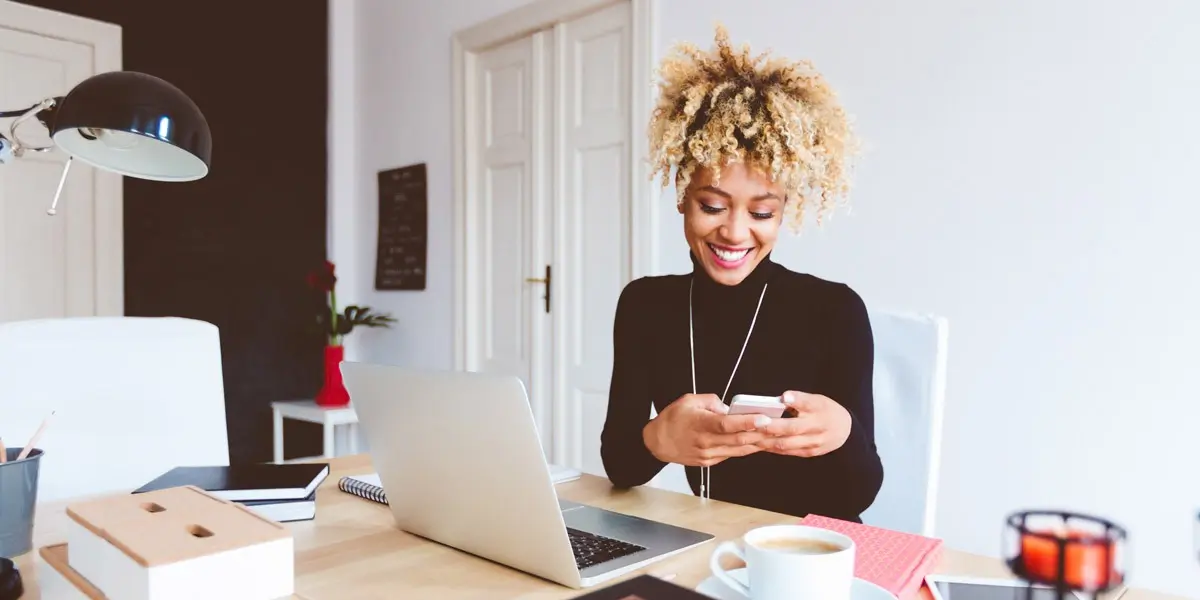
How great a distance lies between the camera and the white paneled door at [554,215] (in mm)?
2904

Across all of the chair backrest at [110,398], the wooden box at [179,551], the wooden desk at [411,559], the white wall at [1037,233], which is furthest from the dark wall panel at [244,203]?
the wooden box at [179,551]

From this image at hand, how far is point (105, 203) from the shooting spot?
125 inches

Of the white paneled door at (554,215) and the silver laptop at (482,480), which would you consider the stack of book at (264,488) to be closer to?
the silver laptop at (482,480)

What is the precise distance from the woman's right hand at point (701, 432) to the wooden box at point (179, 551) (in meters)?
0.57

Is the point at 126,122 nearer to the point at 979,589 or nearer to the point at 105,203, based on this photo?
the point at 979,589

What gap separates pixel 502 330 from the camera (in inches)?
134

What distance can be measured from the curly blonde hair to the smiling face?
0.06 ft

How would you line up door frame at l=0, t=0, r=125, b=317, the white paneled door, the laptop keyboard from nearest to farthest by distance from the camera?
the laptop keyboard → the white paneled door → door frame at l=0, t=0, r=125, b=317

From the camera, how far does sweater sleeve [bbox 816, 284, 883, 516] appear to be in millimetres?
1172

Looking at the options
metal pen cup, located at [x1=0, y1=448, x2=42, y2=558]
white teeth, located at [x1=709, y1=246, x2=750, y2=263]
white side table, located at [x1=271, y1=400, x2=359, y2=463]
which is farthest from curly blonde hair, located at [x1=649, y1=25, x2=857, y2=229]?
white side table, located at [x1=271, y1=400, x2=359, y2=463]

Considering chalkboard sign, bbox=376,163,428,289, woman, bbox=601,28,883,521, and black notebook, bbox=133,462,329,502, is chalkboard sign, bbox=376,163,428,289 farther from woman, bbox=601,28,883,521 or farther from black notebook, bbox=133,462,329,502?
black notebook, bbox=133,462,329,502

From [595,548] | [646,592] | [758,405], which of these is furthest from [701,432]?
[646,592]

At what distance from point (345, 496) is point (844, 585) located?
2.58 feet

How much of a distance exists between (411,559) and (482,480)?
0.14 m
